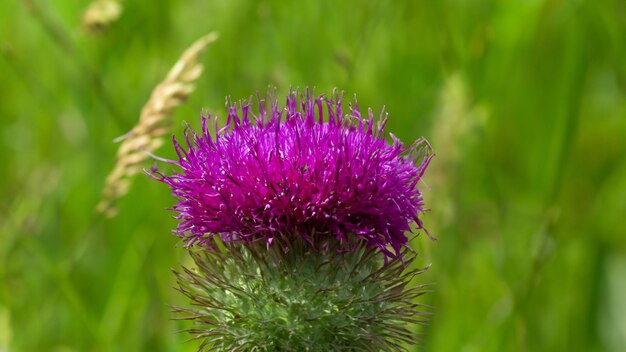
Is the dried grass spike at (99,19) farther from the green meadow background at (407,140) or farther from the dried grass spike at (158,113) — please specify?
the dried grass spike at (158,113)

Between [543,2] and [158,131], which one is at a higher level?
[543,2]

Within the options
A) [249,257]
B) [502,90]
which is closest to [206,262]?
[249,257]

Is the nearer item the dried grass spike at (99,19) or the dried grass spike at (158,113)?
the dried grass spike at (158,113)

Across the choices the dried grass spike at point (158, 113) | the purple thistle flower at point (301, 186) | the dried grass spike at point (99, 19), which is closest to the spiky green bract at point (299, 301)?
the purple thistle flower at point (301, 186)

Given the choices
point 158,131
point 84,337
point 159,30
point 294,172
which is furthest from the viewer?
point 159,30

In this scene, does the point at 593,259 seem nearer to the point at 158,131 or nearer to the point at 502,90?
the point at 502,90

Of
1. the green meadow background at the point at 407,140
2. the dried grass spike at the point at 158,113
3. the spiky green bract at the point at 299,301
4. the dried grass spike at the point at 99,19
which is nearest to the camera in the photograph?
the spiky green bract at the point at 299,301

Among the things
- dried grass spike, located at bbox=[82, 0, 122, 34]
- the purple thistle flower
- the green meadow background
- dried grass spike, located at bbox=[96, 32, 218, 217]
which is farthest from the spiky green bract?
dried grass spike, located at bbox=[82, 0, 122, 34]

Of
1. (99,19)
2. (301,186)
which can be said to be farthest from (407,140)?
(301,186)
